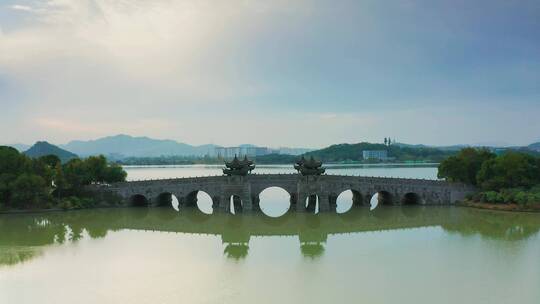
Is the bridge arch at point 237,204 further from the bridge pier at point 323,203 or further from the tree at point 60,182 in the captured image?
the tree at point 60,182

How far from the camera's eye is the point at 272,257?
86.9 feet

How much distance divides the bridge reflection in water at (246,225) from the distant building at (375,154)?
114m

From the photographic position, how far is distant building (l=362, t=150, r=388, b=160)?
154 meters

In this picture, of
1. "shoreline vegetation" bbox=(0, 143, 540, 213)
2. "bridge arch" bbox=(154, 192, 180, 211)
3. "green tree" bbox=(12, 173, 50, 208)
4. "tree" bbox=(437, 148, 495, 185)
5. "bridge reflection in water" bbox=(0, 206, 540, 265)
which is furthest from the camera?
"bridge arch" bbox=(154, 192, 180, 211)

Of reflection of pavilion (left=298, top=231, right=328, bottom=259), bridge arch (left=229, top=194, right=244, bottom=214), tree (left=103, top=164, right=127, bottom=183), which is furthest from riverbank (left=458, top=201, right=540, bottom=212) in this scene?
tree (left=103, top=164, right=127, bottom=183)

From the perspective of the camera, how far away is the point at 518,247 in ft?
89.7

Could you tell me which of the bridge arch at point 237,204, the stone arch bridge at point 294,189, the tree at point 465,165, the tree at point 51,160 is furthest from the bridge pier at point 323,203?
the tree at point 51,160

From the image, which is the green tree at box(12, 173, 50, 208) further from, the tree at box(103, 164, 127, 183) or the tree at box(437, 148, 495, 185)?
the tree at box(437, 148, 495, 185)

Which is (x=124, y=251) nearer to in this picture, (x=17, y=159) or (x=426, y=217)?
(x=17, y=159)

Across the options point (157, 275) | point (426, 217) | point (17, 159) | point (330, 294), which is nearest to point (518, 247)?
point (426, 217)

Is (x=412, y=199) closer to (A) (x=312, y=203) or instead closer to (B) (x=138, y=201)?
(A) (x=312, y=203)

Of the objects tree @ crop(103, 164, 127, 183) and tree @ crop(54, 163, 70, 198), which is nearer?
tree @ crop(54, 163, 70, 198)

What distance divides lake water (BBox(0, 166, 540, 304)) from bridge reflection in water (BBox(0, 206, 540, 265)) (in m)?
0.07

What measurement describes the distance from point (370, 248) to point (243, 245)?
7.20 metres
